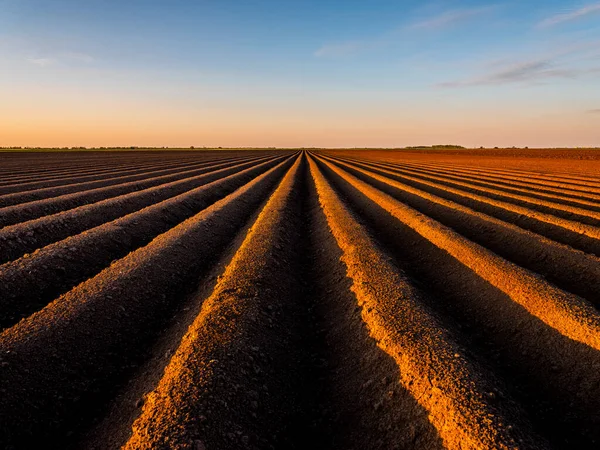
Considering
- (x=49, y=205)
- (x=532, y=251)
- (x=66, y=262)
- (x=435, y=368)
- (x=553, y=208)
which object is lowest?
(x=553, y=208)

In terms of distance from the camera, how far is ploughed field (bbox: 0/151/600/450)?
3.08m

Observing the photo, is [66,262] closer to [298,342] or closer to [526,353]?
[298,342]

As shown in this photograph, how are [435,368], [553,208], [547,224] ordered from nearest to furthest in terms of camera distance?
1. [435,368]
2. [547,224]
3. [553,208]

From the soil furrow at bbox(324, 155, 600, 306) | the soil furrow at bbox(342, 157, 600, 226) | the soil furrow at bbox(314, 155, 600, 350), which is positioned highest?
the soil furrow at bbox(314, 155, 600, 350)

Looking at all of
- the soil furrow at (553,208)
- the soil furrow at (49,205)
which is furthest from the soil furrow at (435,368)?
the soil furrow at (49,205)

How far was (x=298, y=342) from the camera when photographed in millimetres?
4586

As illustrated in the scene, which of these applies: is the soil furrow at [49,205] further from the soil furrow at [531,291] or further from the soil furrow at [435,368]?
the soil furrow at [531,291]

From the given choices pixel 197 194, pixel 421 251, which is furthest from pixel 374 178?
pixel 421 251

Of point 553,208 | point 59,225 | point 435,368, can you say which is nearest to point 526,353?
point 435,368

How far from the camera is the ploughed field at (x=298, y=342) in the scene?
3084 millimetres

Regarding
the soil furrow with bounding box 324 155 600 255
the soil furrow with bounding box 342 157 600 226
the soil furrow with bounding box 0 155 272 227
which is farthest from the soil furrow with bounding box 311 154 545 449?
the soil furrow with bounding box 0 155 272 227

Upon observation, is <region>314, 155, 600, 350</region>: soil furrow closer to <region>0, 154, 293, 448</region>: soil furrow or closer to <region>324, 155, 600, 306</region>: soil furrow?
<region>324, 155, 600, 306</region>: soil furrow

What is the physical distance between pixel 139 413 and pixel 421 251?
6160mm

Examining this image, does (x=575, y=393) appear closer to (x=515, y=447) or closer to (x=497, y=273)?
(x=515, y=447)
